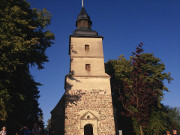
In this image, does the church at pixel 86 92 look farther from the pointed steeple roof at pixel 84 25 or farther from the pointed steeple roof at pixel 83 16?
the pointed steeple roof at pixel 83 16

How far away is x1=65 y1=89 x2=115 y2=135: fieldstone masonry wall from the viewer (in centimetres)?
1495

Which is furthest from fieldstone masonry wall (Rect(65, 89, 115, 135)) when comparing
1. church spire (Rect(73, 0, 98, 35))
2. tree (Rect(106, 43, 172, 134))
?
church spire (Rect(73, 0, 98, 35))

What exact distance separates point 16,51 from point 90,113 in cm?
809

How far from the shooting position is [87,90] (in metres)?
16.3

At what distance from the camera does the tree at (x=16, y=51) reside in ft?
35.5

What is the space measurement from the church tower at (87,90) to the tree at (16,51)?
3.59 meters

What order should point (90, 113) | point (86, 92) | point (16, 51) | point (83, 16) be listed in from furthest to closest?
point (83, 16), point (86, 92), point (90, 113), point (16, 51)

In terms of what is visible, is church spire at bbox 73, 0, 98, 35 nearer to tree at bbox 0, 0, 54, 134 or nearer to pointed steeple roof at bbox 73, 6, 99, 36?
pointed steeple roof at bbox 73, 6, 99, 36

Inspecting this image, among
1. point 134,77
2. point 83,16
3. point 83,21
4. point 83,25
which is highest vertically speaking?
Result: point 83,16

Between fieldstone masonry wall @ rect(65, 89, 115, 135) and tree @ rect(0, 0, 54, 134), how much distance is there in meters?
3.82

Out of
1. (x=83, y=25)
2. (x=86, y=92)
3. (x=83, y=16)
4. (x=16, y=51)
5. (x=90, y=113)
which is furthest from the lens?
(x=83, y=16)

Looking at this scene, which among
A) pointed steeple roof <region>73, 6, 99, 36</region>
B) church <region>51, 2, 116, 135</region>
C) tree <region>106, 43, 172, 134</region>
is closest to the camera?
church <region>51, 2, 116, 135</region>

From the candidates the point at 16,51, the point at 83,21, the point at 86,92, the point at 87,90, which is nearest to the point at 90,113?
the point at 86,92

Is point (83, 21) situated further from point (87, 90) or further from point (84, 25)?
point (87, 90)
